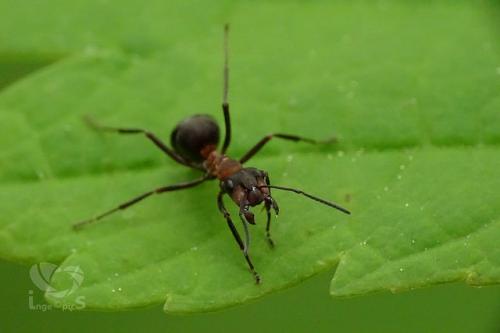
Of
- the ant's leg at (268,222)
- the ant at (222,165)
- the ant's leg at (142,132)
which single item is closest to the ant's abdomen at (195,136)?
the ant at (222,165)

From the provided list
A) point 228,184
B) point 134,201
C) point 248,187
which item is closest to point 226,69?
point 228,184

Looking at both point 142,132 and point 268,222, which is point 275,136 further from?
point 142,132

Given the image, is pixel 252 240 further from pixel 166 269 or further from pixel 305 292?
pixel 305 292

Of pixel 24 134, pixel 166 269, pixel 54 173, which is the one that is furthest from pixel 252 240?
pixel 24 134

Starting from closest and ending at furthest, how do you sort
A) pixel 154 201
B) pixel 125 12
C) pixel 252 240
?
pixel 252 240 → pixel 154 201 → pixel 125 12

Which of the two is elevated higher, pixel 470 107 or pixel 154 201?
pixel 470 107

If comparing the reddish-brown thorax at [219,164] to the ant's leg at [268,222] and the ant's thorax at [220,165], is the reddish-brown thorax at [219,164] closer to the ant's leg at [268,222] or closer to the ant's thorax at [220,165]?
the ant's thorax at [220,165]

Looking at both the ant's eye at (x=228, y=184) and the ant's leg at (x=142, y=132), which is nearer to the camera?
the ant's eye at (x=228, y=184)
